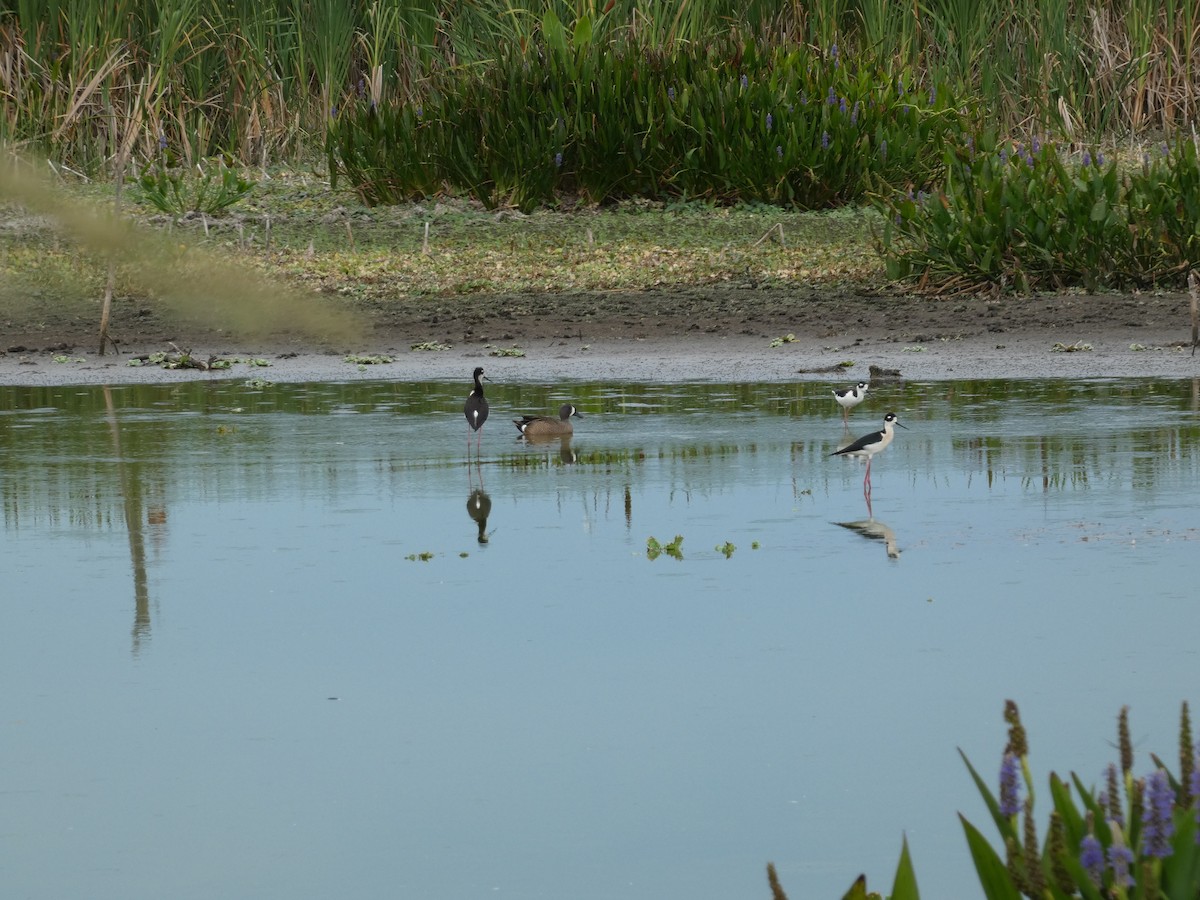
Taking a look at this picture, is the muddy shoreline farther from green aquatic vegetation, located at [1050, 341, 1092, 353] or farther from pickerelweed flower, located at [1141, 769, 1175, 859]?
pickerelweed flower, located at [1141, 769, 1175, 859]

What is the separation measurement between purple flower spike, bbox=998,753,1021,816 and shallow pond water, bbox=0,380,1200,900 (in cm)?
142

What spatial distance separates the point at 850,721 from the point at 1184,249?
13.9 metres

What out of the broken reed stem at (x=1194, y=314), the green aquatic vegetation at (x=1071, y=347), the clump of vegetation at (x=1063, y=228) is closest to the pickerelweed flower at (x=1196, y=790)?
the broken reed stem at (x=1194, y=314)

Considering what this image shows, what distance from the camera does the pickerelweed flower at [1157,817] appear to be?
3.11 m

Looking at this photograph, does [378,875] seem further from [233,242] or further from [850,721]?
[233,242]

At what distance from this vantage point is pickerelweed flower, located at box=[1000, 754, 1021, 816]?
3.21 metres

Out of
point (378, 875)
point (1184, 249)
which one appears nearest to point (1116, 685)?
point (378, 875)

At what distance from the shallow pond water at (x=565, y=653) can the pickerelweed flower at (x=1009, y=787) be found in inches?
55.9

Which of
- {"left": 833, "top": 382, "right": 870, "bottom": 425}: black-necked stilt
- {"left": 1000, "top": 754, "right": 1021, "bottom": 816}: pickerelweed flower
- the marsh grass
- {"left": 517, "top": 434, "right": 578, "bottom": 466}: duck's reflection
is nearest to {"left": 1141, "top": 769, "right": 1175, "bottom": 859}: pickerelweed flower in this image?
{"left": 1000, "top": 754, "right": 1021, "bottom": 816}: pickerelweed flower

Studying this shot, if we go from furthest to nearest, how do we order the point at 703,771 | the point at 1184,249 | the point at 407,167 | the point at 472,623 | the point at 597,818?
1. the point at 407,167
2. the point at 1184,249
3. the point at 472,623
4. the point at 703,771
5. the point at 597,818

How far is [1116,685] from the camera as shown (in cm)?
621

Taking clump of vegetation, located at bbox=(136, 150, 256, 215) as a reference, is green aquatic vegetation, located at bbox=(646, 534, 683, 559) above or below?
below

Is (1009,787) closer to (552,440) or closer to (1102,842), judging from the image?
(1102,842)

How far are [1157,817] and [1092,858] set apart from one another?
4.9 inches
